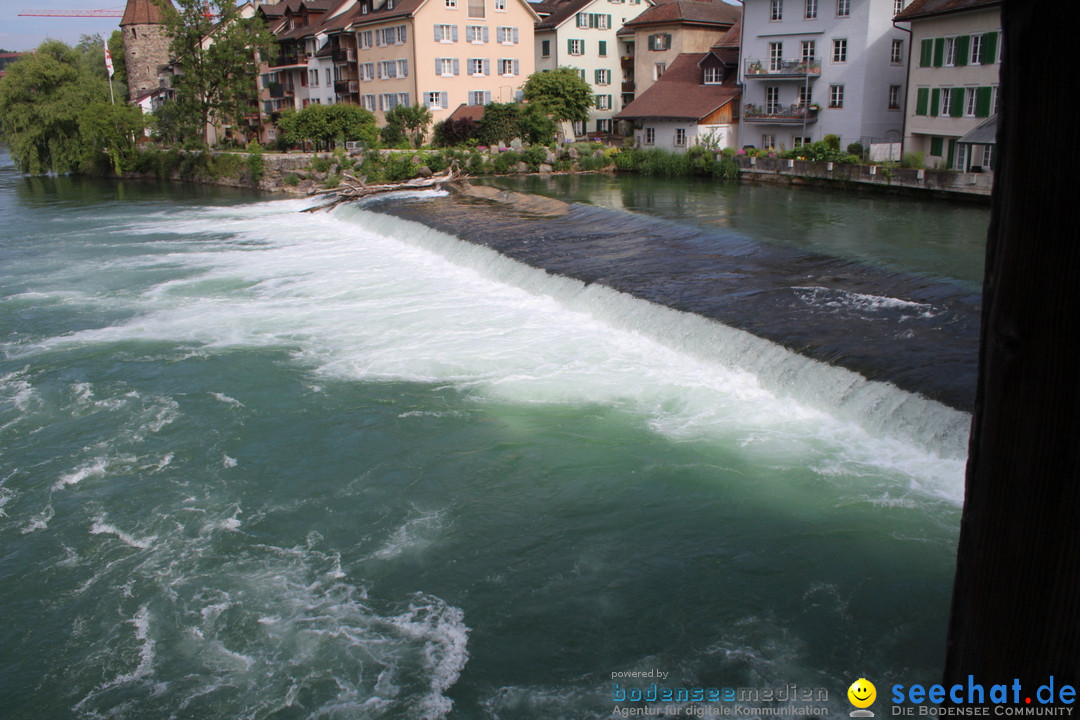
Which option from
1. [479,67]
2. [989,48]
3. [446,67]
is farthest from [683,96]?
[989,48]

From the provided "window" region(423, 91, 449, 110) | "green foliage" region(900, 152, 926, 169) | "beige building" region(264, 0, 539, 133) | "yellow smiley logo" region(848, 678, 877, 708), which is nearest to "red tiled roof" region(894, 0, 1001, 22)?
"green foliage" region(900, 152, 926, 169)

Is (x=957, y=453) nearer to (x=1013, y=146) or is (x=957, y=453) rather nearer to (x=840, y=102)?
(x=1013, y=146)

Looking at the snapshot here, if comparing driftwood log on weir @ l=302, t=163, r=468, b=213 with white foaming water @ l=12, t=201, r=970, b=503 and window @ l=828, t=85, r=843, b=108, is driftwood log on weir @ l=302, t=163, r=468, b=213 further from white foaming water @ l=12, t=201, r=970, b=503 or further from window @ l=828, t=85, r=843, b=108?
window @ l=828, t=85, r=843, b=108

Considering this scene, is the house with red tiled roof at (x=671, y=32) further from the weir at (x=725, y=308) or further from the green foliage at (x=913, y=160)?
the weir at (x=725, y=308)

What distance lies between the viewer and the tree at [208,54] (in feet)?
163

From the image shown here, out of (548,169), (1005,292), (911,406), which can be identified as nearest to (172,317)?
(911,406)

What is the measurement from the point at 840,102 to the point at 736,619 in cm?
3519

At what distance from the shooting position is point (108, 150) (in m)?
48.6

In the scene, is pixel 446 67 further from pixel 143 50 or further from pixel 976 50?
pixel 143 50

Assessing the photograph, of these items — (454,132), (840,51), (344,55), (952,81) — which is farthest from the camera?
(344,55)

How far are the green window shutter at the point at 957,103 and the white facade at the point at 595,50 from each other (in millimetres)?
26514

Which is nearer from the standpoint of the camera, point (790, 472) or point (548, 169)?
point (790, 472)

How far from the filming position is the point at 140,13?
215 feet

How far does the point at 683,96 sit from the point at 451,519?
39525 millimetres
